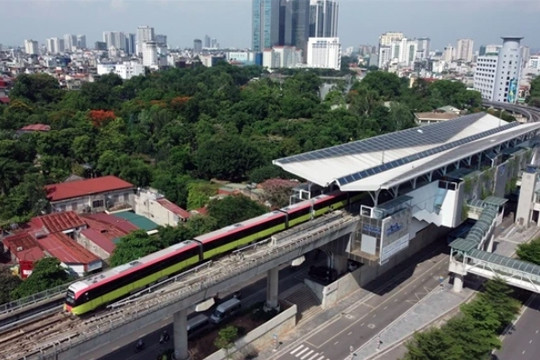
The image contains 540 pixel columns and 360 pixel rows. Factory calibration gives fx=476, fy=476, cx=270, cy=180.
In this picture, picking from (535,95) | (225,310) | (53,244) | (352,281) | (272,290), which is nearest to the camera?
(225,310)

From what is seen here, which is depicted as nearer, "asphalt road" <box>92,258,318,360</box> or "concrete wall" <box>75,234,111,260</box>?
"asphalt road" <box>92,258,318,360</box>

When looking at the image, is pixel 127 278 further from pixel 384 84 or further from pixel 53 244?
pixel 384 84

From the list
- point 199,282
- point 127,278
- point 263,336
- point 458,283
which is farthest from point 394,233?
point 127,278

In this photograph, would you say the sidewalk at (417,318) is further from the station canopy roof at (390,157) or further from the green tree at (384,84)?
the green tree at (384,84)

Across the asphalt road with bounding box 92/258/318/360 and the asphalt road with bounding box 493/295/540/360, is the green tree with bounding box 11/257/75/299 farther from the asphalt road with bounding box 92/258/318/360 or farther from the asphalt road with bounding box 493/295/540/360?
the asphalt road with bounding box 493/295/540/360

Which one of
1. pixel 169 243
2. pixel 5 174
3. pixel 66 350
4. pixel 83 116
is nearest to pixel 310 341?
pixel 169 243

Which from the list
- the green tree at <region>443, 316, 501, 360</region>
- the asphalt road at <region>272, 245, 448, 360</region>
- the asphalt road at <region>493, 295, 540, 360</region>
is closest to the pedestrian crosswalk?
the asphalt road at <region>272, 245, 448, 360</region>
